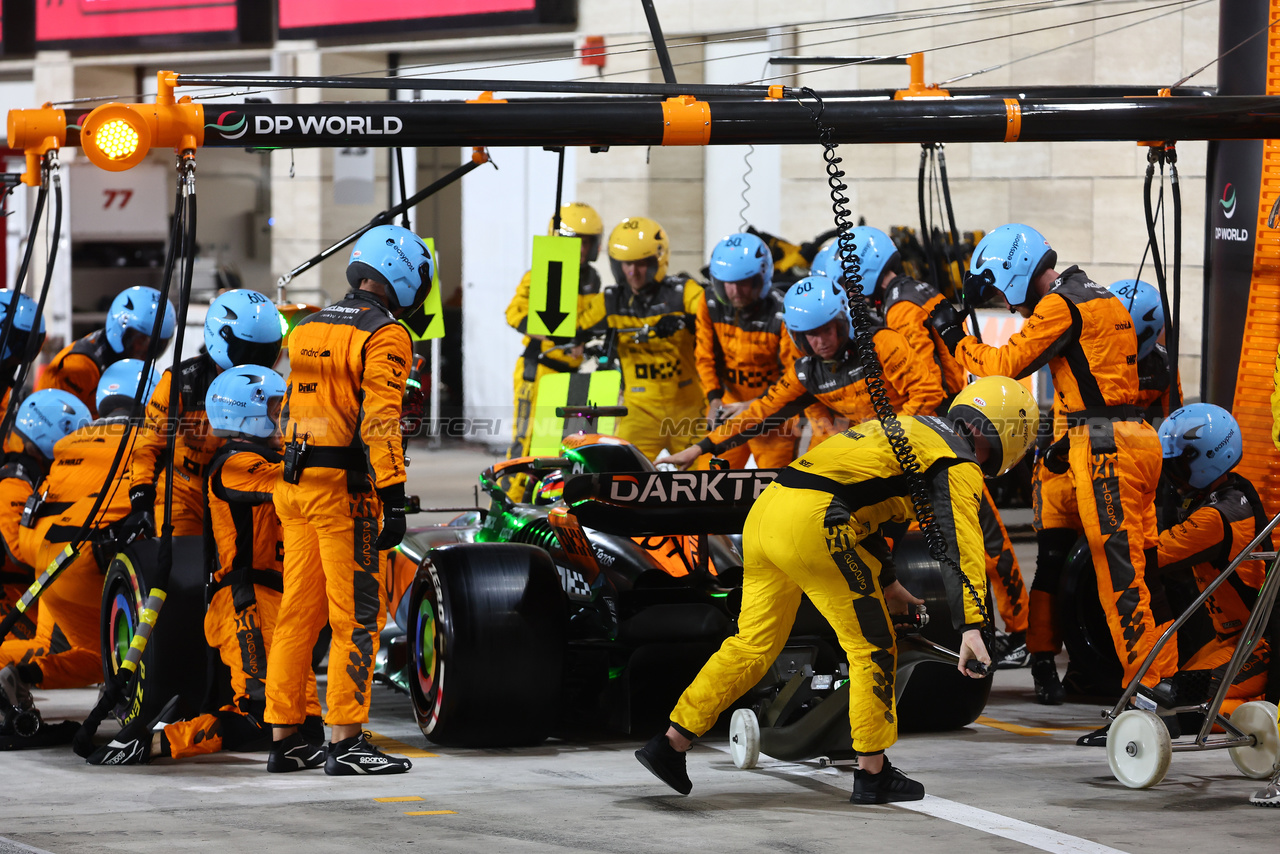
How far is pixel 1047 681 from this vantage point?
7301mm

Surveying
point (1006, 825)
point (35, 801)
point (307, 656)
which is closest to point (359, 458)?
point (307, 656)

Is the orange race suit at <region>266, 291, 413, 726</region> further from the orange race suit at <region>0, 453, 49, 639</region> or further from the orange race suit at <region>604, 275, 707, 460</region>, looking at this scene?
the orange race suit at <region>604, 275, 707, 460</region>

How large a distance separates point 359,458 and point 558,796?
1451 millimetres

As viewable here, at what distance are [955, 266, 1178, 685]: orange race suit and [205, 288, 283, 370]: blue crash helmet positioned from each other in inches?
116

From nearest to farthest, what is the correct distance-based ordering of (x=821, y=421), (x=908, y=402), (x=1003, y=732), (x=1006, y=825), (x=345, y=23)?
1. (x=1006, y=825)
2. (x=1003, y=732)
3. (x=908, y=402)
4. (x=821, y=421)
5. (x=345, y=23)

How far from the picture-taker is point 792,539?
203 inches

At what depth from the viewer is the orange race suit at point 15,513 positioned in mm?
7398

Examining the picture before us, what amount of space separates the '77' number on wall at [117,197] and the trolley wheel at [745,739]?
16565 mm

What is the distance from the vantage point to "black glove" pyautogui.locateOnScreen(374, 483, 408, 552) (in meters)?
5.64

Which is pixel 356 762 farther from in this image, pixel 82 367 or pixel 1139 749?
pixel 82 367

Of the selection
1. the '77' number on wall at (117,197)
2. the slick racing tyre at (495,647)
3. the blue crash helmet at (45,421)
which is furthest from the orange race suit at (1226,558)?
the '77' number on wall at (117,197)

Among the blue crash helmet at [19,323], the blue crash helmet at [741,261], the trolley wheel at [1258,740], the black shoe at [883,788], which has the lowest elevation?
the black shoe at [883,788]

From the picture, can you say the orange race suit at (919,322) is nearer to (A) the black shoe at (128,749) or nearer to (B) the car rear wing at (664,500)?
(B) the car rear wing at (664,500)

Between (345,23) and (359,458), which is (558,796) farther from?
(345,23)
